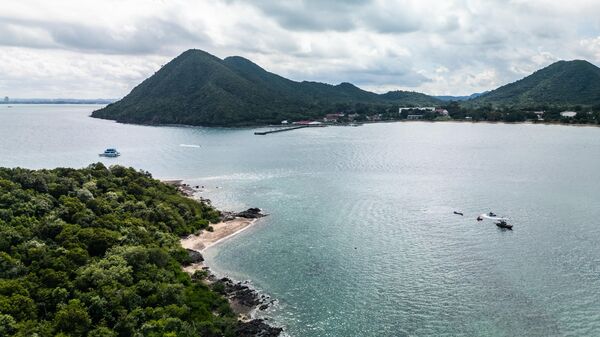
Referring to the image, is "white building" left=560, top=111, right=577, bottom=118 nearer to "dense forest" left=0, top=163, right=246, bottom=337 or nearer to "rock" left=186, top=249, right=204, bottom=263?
"rock" left=186, top=249, right=204, bottom=263

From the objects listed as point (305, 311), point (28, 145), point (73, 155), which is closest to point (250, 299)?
Answer: point (305, 311)

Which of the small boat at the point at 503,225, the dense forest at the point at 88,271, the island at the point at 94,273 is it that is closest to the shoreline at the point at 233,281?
the island at the point at 94,273

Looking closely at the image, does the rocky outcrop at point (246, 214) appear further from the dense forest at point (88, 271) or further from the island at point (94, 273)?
the dense forest at point (88, 271)

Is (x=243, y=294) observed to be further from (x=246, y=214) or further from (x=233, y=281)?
(x=246, y=214)

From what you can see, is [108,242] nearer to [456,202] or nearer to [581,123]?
[456,202]

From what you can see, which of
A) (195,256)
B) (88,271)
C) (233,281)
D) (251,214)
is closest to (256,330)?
(233,281)

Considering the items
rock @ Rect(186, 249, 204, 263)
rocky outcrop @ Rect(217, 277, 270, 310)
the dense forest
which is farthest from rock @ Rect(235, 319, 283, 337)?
rock @ Rect(186, 249, 204, 263)
